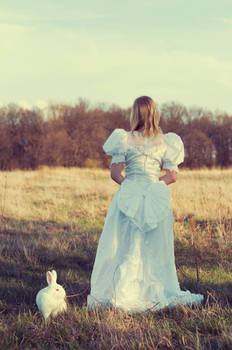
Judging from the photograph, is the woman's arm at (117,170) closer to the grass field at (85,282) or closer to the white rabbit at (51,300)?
the grass field at (85,282)

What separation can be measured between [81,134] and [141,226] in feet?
101

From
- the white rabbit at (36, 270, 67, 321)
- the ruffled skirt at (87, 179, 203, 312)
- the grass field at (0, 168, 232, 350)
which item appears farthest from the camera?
the ruffled skirt at (87, 179, 203, 312)

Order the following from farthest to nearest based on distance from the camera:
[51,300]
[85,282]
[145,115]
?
[85,282] < [145,115] < [51,300]

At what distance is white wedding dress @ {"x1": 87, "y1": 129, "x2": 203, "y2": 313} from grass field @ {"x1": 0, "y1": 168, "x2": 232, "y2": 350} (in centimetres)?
24

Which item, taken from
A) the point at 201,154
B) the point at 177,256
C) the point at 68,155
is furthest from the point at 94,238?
the point at 201,154

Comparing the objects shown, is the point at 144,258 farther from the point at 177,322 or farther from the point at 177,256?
the point at 177,256

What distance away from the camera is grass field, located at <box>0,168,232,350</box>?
3033 mm

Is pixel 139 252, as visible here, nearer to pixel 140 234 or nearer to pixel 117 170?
pixel 140 234

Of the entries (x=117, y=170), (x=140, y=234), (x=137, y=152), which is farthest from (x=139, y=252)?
(x=137, y=152)

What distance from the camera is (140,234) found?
398 centimetres

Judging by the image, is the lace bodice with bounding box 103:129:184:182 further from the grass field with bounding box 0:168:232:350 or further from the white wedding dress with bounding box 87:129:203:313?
the grass field with bounding box 0:168:232:350

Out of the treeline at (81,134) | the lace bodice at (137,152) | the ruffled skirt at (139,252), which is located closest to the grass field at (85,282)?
the ruffled skirt at (139,252)

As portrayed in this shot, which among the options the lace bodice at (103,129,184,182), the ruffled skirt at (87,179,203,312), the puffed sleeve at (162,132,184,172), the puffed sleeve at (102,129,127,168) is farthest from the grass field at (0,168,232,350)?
the puffed sleeve at (102,129,127,168)

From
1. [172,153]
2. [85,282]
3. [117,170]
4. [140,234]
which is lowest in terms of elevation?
[85,282]
